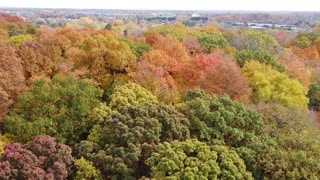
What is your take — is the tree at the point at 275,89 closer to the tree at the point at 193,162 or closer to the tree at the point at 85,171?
the tree at the point at 193,162

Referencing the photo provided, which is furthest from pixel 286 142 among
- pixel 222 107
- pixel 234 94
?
pixel 234 94

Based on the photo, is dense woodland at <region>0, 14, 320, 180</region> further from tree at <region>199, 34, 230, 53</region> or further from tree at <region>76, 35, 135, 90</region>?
tree at <region>199, 34, 230, 53</region>

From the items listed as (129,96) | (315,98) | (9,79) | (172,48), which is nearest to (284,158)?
(129,96)

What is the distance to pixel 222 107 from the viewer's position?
24.4 metres

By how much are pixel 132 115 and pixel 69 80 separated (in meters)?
6.00

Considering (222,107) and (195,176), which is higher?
(222,107)

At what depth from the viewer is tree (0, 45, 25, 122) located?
24172 mm

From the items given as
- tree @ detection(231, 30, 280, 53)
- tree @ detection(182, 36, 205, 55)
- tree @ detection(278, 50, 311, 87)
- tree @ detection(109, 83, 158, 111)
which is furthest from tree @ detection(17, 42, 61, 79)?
tree @ detection(231, 30, 280, 53)

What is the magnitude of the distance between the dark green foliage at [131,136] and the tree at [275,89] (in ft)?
40.2

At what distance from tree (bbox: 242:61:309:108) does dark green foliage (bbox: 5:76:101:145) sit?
1475 cm

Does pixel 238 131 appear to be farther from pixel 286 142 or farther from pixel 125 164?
pixel 125 164

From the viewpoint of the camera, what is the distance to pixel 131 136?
20641mm

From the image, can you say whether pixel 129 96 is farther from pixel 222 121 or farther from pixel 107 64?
pixel 107 64

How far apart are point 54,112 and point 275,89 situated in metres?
19.1
